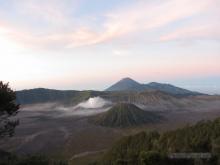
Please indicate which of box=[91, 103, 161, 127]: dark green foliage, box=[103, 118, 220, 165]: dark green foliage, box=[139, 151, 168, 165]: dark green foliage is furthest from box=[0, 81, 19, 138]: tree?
box=[91, 103, 161, 127]: dark green foliage

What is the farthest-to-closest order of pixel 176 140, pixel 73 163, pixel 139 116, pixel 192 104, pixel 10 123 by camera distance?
pixel 192 104 < pixel 139 116 < pixel 73 163 < pixel 176 140 < pixel 10 123

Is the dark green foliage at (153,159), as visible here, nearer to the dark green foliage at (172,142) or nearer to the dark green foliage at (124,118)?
the dark green foliage at (172,142)

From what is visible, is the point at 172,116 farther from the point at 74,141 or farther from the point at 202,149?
the point at 202,149

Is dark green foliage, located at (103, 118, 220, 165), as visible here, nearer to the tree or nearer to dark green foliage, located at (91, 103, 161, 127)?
the tree

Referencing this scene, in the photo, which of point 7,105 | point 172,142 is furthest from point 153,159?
point 172,142

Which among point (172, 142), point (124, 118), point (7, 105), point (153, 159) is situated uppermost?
point (7, 105)

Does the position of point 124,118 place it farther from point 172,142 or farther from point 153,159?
point 153,159

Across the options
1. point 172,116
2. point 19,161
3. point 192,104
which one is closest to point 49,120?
point 172,116

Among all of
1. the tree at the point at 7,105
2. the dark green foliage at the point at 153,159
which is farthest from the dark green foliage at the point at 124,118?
the tree at the point at 7,105
